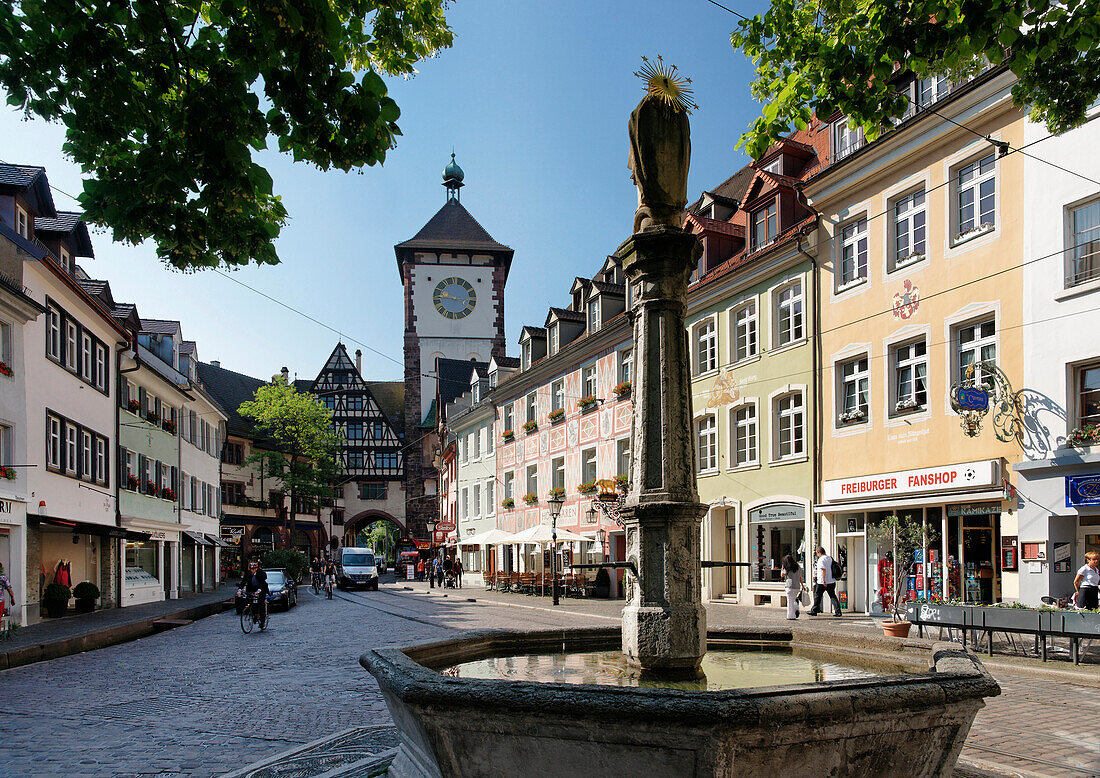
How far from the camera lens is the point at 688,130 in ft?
22.2

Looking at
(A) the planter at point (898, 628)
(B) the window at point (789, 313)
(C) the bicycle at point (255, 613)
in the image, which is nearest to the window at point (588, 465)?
(B) the window at point (789, 313)

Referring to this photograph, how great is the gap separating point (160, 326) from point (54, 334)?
55.7 ft

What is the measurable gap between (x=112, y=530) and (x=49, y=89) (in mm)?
25729

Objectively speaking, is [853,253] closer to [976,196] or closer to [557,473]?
[976,196]

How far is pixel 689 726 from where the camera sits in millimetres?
4051

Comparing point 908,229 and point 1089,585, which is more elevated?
point 908,229

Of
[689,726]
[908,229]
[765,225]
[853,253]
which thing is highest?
[765,225]

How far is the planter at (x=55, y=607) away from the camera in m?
25.2

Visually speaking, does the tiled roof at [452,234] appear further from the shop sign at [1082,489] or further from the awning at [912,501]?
the shop sign at [1082,489]

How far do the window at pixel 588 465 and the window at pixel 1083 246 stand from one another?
21.1 metres

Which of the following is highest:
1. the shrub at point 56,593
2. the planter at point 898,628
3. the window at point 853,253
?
the window at point 853,253

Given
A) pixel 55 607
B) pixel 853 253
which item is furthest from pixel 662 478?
pixel 55 607

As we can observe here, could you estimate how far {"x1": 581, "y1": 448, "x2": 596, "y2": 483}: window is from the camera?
119 ft

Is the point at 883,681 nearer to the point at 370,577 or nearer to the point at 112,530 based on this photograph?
the point at 112,530
